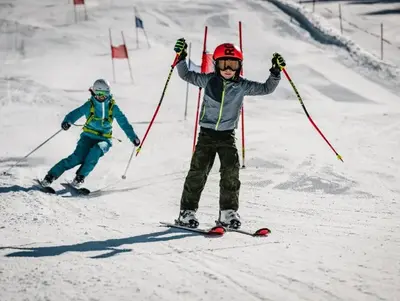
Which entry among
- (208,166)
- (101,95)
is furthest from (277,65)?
(101,95)

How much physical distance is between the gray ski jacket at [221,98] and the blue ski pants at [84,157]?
2.34 metres

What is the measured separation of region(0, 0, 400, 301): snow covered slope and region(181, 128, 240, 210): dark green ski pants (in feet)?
1.41

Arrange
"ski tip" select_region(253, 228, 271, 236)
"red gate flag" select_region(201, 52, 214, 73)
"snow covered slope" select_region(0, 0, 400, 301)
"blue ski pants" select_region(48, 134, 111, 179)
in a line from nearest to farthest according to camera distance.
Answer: "snow covered slope" select_region(0, 0, 400, 301) → "ski tip" select_region(253, 228, 271, 236) → "blue ski pants" select_region(48, 134, 111, 179) → "red gate flag" select_region(201, 52, 214, 73)

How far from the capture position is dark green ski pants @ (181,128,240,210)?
5.10 meters

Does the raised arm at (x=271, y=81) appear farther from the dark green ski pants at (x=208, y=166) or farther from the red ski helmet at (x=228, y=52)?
the dark green ski pants at (x=208, y=166)

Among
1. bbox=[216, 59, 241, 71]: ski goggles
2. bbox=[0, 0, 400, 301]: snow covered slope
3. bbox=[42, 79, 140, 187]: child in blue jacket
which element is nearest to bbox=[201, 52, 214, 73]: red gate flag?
bbox=[0, 0, 400, 301]: snow covered slope

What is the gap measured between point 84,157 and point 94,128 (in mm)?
414

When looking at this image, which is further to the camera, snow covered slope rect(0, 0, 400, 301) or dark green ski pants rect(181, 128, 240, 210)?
dark green ski pants rect(181, 128, 240, 210)

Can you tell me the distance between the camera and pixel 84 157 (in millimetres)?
7078

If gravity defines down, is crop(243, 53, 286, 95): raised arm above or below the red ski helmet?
below

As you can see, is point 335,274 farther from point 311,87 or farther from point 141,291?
point 311,87

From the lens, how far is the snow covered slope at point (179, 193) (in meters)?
3.45

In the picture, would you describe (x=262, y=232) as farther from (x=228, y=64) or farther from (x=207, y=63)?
(x=207, y=63)

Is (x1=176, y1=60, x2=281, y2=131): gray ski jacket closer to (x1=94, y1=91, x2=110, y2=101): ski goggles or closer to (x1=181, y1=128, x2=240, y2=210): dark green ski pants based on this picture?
(x1=181, y1=128, x2=240, y2=210): dark green ski pants
